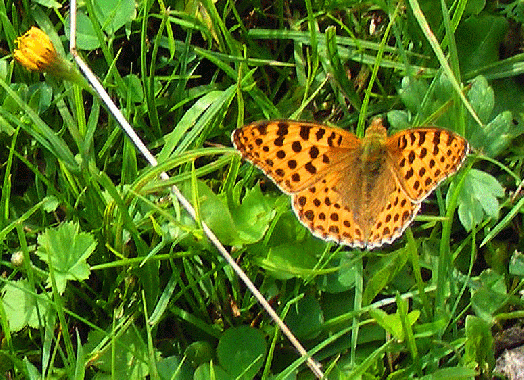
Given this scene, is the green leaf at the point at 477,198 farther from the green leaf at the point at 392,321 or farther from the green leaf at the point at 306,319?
the green leaf at the point at 306,319

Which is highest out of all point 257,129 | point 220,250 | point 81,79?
point 81,79

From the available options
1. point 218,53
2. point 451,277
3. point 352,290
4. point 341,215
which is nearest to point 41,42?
point 218,53

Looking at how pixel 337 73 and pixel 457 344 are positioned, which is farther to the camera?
pixel 337 73

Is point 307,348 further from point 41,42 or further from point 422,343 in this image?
point 41,42

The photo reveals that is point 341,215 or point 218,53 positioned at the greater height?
point 218,53

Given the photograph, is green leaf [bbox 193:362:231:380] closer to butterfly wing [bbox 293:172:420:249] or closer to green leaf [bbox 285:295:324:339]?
green leaf [bbox 285:295:324:339]
